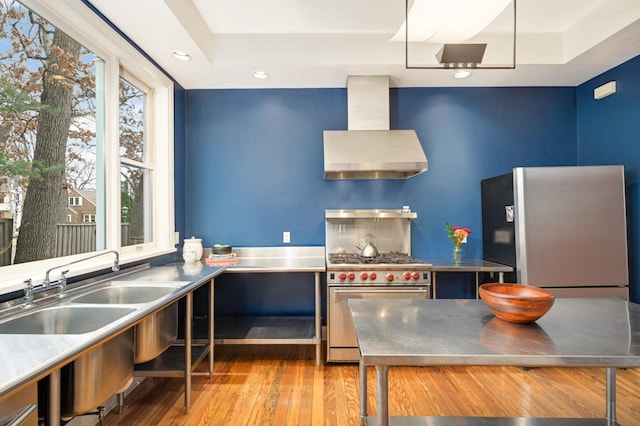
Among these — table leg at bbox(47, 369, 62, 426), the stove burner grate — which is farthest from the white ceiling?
table leg at bbox(47, 369, 62, 426)

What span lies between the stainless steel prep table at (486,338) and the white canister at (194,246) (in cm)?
194

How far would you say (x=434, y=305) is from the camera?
162 cm

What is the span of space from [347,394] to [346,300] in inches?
27.1

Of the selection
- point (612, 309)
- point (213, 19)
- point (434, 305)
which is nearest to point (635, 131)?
point (612, 309)

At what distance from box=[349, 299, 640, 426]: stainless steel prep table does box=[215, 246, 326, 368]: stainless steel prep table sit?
109 centimetres

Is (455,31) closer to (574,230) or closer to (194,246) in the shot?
(574,230)

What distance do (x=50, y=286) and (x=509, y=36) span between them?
3.69 meters

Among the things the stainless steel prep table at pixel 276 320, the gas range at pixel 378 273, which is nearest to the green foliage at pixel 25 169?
the stainless steel prep table at pixel 276 320

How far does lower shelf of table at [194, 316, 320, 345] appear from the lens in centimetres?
274

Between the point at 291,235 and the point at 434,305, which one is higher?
the point at 291,235

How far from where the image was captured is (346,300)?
274cm

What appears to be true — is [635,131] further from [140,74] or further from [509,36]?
[140,74]

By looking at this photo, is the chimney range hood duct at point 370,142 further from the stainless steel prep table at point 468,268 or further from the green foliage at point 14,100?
the green foliage at point 14,100

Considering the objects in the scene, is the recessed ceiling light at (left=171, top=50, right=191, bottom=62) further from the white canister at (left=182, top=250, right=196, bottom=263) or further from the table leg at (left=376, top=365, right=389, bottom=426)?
the table leg at (left=376, top=365, right=389, bottom=426)
